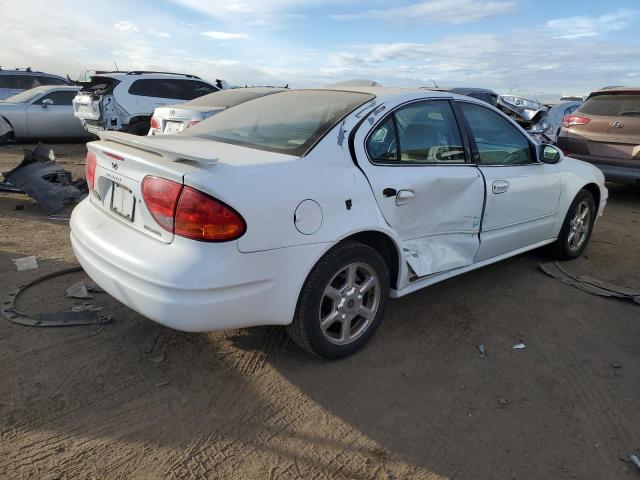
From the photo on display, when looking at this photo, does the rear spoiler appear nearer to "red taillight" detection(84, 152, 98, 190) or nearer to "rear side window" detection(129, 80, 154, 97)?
"red taillight" detection(84, 152, 98, 190)

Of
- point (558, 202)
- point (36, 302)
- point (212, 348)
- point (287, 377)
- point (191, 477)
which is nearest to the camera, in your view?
point (191, 477)

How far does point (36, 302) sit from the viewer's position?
361 centimetres

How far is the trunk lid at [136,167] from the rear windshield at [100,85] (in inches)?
340

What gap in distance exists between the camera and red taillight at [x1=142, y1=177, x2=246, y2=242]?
93.2 inches

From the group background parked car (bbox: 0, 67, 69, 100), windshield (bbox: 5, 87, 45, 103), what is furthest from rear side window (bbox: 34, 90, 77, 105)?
background parked car (bbox: 0, 67, 69, 100)

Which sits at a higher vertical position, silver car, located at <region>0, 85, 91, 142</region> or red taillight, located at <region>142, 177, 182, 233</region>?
red taillight, located at <region>142, 177, 182, 233</region>

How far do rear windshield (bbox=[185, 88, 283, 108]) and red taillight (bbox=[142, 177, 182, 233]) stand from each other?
5.72 m

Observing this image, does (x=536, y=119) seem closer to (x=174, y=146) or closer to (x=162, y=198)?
(x=174, y=146)

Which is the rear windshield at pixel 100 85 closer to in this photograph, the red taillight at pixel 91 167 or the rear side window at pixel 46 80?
the rear side window at pixel 46 80

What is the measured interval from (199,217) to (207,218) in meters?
0.04

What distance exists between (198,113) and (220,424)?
5949 millimetres

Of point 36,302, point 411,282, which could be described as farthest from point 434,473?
point 36,302

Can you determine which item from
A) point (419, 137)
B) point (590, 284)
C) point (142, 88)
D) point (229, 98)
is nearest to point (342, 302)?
point (419, 137)

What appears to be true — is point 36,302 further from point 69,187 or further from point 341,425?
point 69,187
